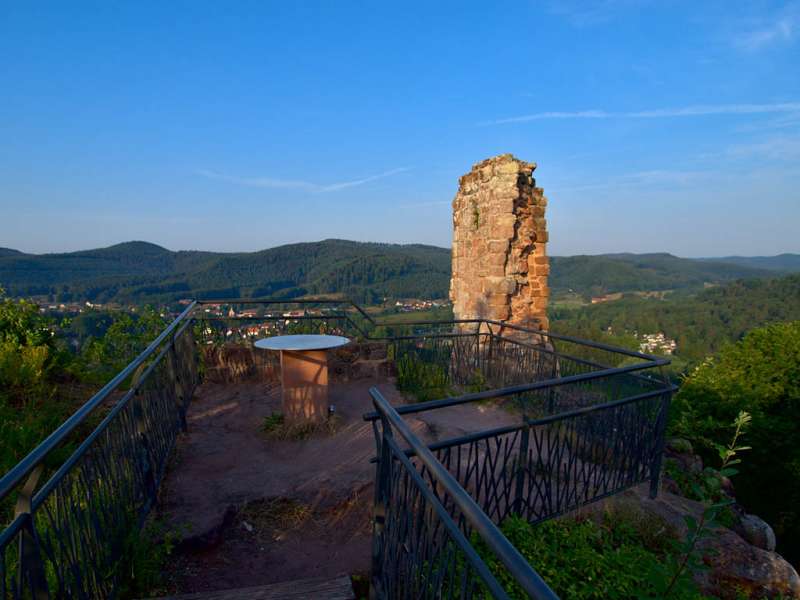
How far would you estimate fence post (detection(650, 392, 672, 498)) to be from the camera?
379 cm

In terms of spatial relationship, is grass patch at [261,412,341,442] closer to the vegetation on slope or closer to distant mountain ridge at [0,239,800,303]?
the vegetation on slope

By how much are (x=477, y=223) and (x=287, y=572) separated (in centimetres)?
672

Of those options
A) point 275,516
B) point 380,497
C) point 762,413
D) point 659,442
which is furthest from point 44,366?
point 762,413

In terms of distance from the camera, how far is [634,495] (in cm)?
404

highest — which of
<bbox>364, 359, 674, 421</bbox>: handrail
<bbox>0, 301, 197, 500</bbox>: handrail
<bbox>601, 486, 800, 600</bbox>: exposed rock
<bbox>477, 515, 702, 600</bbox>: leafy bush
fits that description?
<bbox>0, 301, 197, 500</bbox>: handrail

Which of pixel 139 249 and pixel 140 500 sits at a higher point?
pixel 139 249

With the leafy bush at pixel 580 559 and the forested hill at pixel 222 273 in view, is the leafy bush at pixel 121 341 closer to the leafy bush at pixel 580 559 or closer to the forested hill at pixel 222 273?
the leafy bush at pixel 580 559

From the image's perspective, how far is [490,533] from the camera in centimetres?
110

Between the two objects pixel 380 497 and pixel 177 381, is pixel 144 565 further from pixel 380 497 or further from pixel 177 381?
pixel 177 381

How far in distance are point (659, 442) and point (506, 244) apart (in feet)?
14.3

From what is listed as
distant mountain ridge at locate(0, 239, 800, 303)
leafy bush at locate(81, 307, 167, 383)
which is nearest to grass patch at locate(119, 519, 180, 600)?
leafy bush at locate(81, 307, 167, 383)

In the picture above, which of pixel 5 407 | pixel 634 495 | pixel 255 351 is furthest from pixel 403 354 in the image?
pixel 5 407

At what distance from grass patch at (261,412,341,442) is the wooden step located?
229 cm

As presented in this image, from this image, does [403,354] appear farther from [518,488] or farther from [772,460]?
[772,460]
